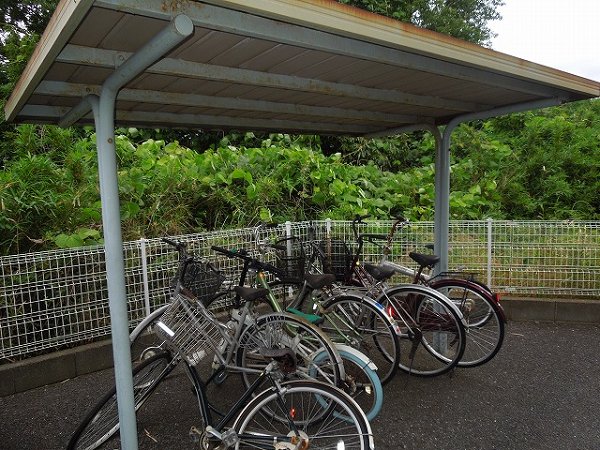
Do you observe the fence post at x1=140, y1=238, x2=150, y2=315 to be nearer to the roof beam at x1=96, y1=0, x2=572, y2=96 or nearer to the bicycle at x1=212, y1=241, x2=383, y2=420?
the bicycle at x1=212, y1=241, x2=383, y2=420

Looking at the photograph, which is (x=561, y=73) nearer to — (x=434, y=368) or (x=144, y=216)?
(x=434, y=368)

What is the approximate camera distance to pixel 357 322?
315 centimetres

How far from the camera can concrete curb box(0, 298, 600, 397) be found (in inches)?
132

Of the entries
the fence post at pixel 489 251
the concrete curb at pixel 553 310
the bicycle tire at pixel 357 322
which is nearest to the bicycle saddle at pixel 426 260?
the bicycle tire at pixel 357 322

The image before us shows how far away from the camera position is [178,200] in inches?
217

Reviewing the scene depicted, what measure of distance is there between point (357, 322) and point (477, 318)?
1.33m

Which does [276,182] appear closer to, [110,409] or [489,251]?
[489,251]

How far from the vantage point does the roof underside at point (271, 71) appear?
1.56 metres

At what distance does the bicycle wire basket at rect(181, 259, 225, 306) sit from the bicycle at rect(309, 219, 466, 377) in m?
1.00

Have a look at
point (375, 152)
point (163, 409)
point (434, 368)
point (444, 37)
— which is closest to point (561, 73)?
point (444, 37)

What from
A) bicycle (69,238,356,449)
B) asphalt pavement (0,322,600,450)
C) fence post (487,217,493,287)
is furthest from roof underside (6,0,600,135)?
asphalt pavement (0,322,600,450)

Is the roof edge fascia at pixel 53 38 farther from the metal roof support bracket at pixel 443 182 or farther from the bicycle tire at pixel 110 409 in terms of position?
the metal roof support bracket at pixel 443 182

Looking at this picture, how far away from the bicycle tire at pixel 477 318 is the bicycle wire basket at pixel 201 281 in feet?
6.23

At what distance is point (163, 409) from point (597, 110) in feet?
35.9
